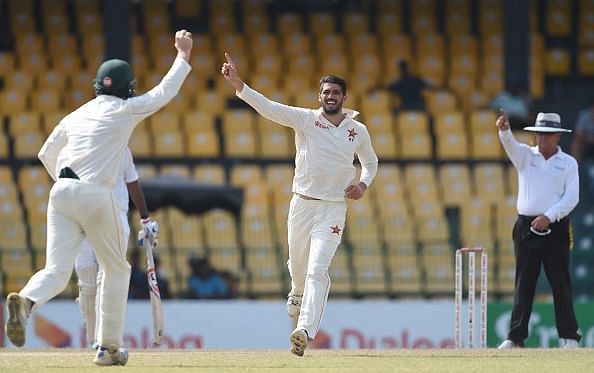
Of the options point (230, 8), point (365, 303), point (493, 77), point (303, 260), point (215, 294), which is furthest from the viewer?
point (230, 8)

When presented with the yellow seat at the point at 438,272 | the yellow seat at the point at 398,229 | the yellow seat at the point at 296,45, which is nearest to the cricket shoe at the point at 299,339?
the yellow seat at the point at 438,272

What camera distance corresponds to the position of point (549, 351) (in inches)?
451

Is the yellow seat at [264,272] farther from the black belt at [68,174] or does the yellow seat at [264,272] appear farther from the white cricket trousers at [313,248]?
the black belt at [68,174]

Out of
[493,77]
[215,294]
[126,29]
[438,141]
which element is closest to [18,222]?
[215,294]

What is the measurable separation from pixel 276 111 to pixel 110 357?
2.16 meters

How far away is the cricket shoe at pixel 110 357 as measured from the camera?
9.55 m

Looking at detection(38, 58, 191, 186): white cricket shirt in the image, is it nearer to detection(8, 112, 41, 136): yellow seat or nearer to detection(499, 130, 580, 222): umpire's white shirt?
detection(499, 130, 580, 222): umpire's white shirt

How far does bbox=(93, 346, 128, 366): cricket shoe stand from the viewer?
9.55 metres

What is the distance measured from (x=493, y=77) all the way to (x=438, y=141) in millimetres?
2003

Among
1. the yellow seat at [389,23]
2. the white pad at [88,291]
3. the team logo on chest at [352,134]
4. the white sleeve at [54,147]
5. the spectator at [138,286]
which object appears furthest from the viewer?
the yellow seat at [389,23]

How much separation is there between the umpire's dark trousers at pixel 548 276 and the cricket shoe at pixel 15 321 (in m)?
4.69

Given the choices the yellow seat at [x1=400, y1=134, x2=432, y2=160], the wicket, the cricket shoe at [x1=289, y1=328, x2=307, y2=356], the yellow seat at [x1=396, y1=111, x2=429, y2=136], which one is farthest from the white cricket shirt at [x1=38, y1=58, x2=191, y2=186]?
the yellow seat at [x1=396, y1=111, x2=429, y2=136]

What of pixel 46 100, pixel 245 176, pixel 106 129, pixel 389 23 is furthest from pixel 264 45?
pixel 106 129

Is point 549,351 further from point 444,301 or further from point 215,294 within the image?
point 215,294
